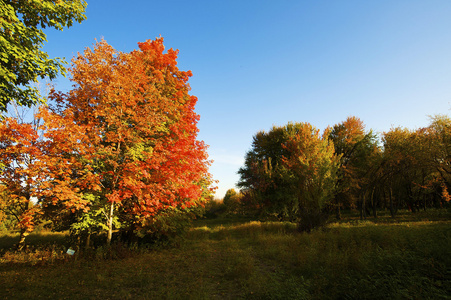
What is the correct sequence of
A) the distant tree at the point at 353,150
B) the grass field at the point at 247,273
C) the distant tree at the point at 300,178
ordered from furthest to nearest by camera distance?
1. the distant tree at the point at 353,150
2. the distant tree at the point at 300,178
3. the grass field at the point at 247,273

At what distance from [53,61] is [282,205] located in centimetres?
2523

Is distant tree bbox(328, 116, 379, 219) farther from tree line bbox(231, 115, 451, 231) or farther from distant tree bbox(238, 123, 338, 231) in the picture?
distant tree bbox(238, 123, 338, 231)

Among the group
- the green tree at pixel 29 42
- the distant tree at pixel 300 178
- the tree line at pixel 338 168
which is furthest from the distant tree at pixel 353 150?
the green tree at pixel 29 42

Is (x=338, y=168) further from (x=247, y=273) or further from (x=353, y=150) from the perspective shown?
(x=353, y=150)

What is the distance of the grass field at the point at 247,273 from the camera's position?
5.34 m

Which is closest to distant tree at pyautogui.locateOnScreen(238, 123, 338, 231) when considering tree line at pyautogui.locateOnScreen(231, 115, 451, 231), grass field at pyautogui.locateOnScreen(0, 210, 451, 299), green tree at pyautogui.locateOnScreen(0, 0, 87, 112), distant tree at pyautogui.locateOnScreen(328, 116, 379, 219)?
tree line at pyautogui.locateOnScreen(231, 115, 451, 231)

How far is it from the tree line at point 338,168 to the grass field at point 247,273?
578 cm

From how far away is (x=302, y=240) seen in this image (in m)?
11.9

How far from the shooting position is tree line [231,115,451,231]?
16.5 m

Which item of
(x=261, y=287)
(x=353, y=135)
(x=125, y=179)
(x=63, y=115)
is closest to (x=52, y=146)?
(x=63, y=115)

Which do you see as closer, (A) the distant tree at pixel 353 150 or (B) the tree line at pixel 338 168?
(B) the tree line at pixel 338 168

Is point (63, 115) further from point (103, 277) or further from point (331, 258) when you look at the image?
point (331, 258)

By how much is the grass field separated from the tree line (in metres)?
5.78

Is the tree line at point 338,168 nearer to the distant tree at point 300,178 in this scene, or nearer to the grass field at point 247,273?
the distant tree at point 300,178
